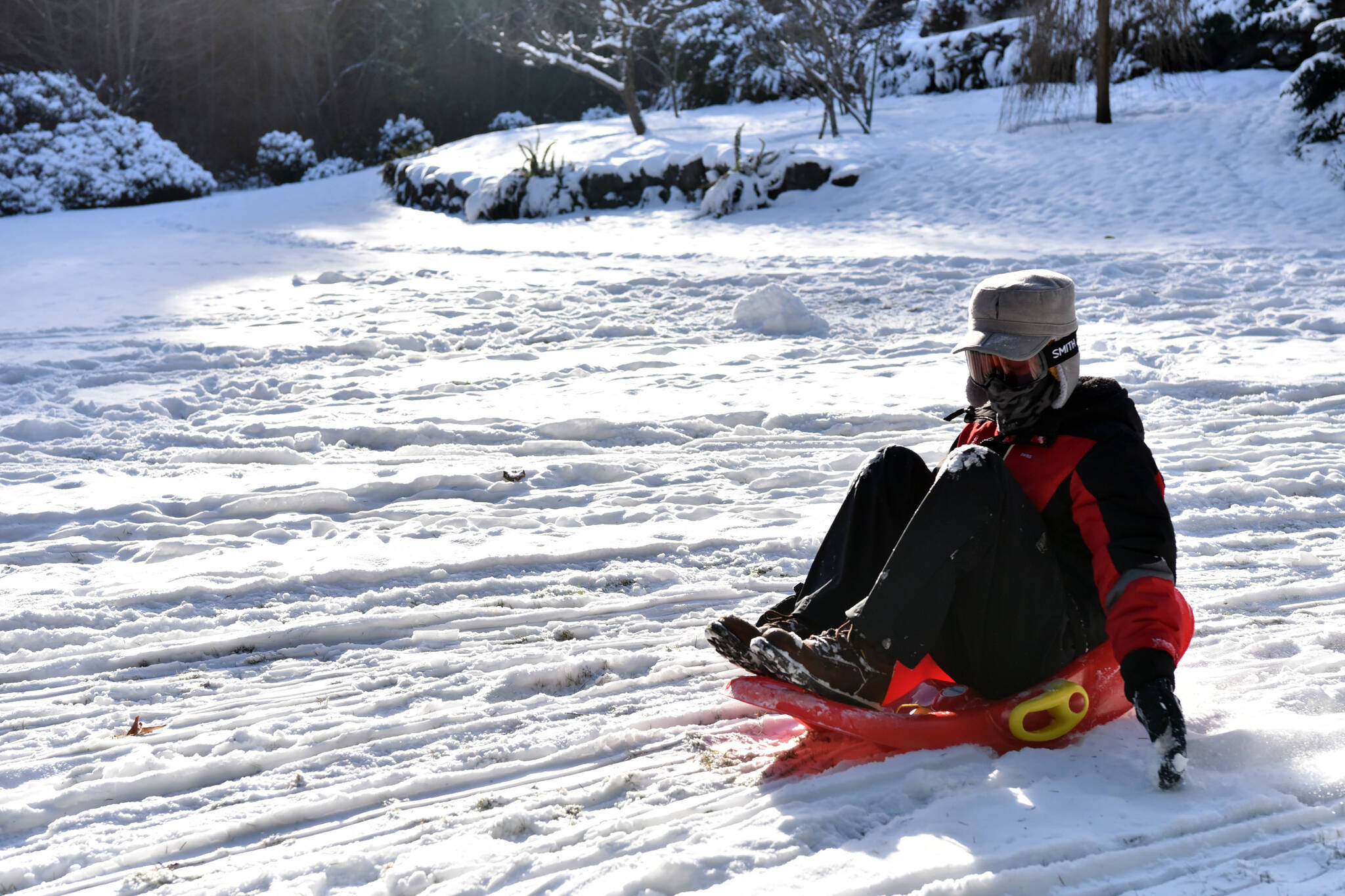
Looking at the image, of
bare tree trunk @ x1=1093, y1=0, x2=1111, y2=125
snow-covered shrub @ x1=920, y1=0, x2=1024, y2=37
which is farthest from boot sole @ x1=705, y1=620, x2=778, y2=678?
snow-covered shrub @ x1=920, y1=0, x2=1024, y2=37

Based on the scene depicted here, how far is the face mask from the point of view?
2244 millimetres

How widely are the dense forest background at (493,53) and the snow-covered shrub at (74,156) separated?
383 centimetres

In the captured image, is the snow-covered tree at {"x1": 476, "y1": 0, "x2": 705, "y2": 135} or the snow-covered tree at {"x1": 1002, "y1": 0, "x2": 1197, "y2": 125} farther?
the snow-covered tree at {"x1": 476, "y1": 0, "x2": 705, "y2": 135}

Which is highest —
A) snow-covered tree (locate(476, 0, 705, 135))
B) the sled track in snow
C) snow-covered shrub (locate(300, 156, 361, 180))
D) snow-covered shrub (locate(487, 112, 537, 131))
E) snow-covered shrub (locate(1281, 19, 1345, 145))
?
snow-covered tree (locate(476, 0, 705, 135))

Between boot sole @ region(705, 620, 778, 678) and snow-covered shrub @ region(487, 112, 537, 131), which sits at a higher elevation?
snow-covered shrub @ region(487, 112, 537, 131)

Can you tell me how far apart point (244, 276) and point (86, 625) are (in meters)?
6.59

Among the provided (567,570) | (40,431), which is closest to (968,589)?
(567,570)

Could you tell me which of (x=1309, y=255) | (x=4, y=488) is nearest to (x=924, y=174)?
(x=1309, y=255)

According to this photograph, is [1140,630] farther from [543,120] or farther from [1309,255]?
[543,120]

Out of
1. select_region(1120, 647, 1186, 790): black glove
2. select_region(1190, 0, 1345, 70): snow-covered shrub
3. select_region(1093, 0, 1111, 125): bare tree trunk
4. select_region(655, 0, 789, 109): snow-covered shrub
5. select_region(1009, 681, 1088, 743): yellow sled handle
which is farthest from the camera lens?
select_region(655, 0, 789, 109): snow-covered shrub

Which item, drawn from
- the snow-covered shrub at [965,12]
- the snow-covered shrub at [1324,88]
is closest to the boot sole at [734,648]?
the snow-covered shrub at [1324,88]

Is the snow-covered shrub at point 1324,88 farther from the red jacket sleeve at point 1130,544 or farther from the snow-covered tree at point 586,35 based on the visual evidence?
the red jacket sleeve at point 1130,544

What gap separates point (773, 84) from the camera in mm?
18062

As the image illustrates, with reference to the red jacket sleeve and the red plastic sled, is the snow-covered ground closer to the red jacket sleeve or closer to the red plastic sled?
the red plastic sled
